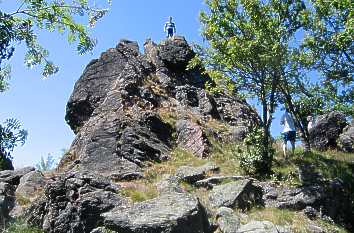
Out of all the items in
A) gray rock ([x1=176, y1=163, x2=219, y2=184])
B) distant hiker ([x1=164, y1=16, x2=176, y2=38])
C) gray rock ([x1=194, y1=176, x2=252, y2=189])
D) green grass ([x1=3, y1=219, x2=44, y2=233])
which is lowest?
green grass ([x1=3, y1=219, x2=44, y2=233])

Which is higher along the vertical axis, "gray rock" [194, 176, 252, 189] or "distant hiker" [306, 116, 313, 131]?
"distant hiker" [306, 116, 313, 131]

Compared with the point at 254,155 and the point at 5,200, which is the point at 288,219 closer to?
the point at 254,155

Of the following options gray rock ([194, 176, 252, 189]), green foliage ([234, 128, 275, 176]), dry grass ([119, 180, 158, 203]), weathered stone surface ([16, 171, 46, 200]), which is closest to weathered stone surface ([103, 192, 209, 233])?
dry grass ([119, 180, 158, 203])

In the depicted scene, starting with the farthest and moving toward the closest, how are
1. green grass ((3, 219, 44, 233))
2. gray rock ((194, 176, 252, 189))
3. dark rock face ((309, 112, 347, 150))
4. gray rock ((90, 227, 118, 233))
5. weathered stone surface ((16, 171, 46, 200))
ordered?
dark rock face ((309, 112, 347, 150))
weathered stone surface ((16, 171, 46, 200))
gray rock ((194, 176, 252, 189))
green grass ((3, 219, 44, 233))
gray rock ((90, 227, 118, 233))

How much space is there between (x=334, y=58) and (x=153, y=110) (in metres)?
9.09

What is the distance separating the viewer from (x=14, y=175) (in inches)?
878

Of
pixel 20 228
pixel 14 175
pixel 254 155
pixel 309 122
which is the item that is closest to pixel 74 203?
pixel 20 228

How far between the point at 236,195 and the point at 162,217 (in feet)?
11.7

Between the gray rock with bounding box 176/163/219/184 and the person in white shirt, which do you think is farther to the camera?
the person in white shirt

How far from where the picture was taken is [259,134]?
2011 centimetres

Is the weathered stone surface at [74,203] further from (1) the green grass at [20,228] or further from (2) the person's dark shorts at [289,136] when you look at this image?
(2) the person's dark shorts at [289,136]

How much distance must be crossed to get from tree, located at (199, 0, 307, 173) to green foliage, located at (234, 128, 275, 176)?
67mm

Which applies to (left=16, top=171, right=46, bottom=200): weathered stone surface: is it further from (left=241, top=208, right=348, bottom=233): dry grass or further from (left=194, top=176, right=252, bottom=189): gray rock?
(left=241, top=208, right=348, bottom=233): dry grass

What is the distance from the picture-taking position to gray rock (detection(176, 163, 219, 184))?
18.9m
